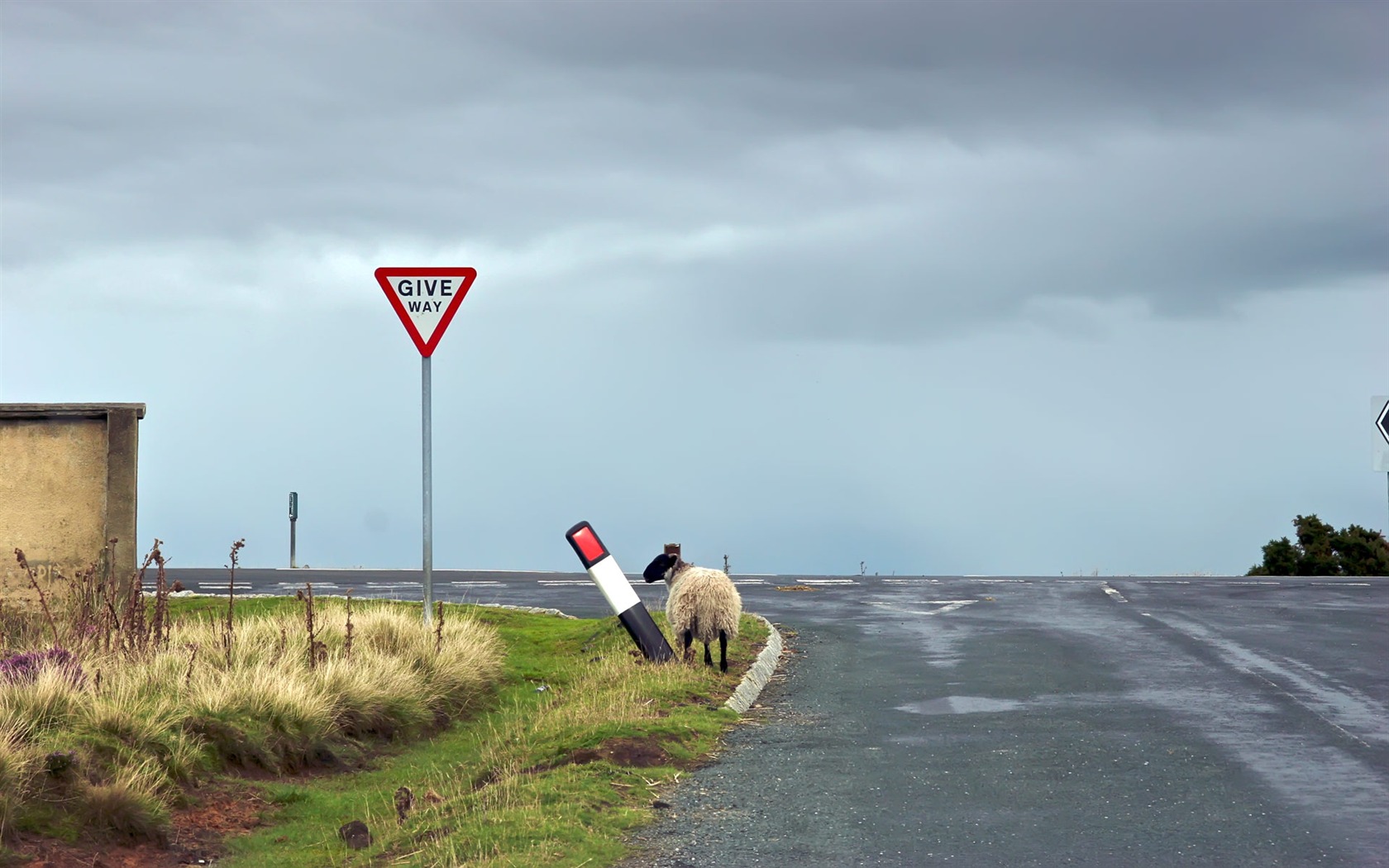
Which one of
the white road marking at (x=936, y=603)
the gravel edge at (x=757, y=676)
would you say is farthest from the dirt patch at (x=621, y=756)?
the white road marking at (x=936, y=603)

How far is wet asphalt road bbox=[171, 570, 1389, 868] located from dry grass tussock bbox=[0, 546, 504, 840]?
10.7 feet

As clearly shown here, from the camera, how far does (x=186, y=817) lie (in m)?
9.37

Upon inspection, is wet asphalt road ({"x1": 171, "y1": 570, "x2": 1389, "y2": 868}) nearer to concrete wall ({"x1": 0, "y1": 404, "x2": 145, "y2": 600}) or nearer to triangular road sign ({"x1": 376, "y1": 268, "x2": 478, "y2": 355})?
triangular road sign ({"x1": 376, "y1": 268, "x2": 478, "y2": 355})

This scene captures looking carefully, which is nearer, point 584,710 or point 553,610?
point 584,710

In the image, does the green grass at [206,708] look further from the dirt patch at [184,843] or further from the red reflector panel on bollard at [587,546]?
the red reflector panel on bollard at [587,546]

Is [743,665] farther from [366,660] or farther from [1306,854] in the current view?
[1306,854]

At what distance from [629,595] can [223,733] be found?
5.47 meters

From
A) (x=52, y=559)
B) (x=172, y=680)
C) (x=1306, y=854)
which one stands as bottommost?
(x=1306, y=854)

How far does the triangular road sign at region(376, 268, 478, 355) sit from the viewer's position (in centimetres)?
1463

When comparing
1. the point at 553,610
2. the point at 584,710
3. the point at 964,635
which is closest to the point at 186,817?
the point at 584,710

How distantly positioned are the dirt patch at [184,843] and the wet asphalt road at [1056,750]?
2985mm

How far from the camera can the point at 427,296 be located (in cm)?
1468

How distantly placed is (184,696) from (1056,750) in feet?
22.2

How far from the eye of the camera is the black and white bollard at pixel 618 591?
49.4 feet
